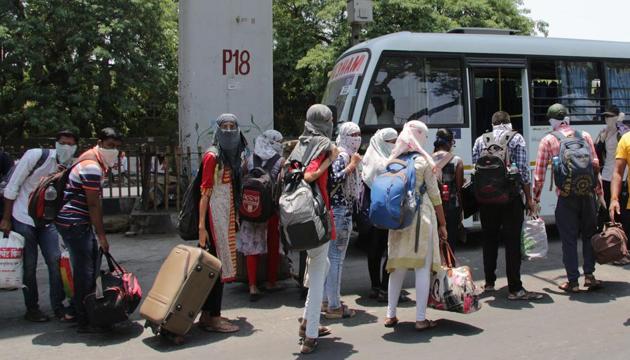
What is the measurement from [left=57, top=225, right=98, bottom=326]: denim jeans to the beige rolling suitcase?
63cm

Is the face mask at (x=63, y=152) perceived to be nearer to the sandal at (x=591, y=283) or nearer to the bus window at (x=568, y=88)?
the sandal at (x=591, y=283)

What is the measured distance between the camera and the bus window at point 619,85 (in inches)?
387

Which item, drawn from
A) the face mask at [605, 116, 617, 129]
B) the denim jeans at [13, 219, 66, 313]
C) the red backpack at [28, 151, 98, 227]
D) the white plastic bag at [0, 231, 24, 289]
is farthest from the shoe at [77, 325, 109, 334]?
the face mask at [605, 116, 617, 129]

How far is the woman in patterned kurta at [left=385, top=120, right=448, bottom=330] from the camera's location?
4.90m

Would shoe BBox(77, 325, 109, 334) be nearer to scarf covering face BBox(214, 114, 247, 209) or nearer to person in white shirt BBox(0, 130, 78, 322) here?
person in white shirt BBox(0, 130, 78, 322)

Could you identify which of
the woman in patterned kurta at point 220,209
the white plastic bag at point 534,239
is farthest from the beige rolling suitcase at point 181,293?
the white plastic bag at point 534,239

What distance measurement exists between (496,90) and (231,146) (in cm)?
565

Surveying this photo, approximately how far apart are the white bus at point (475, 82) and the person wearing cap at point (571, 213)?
7.78ft

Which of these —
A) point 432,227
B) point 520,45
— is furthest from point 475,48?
point 432,227

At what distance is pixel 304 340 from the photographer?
4.67m

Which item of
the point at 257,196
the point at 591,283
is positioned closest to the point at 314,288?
the point at 257,196

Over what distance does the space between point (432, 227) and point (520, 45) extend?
523 centimetres

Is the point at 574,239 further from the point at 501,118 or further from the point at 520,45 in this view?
the point at 520,45

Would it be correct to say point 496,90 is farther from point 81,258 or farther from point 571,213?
point 81,258
